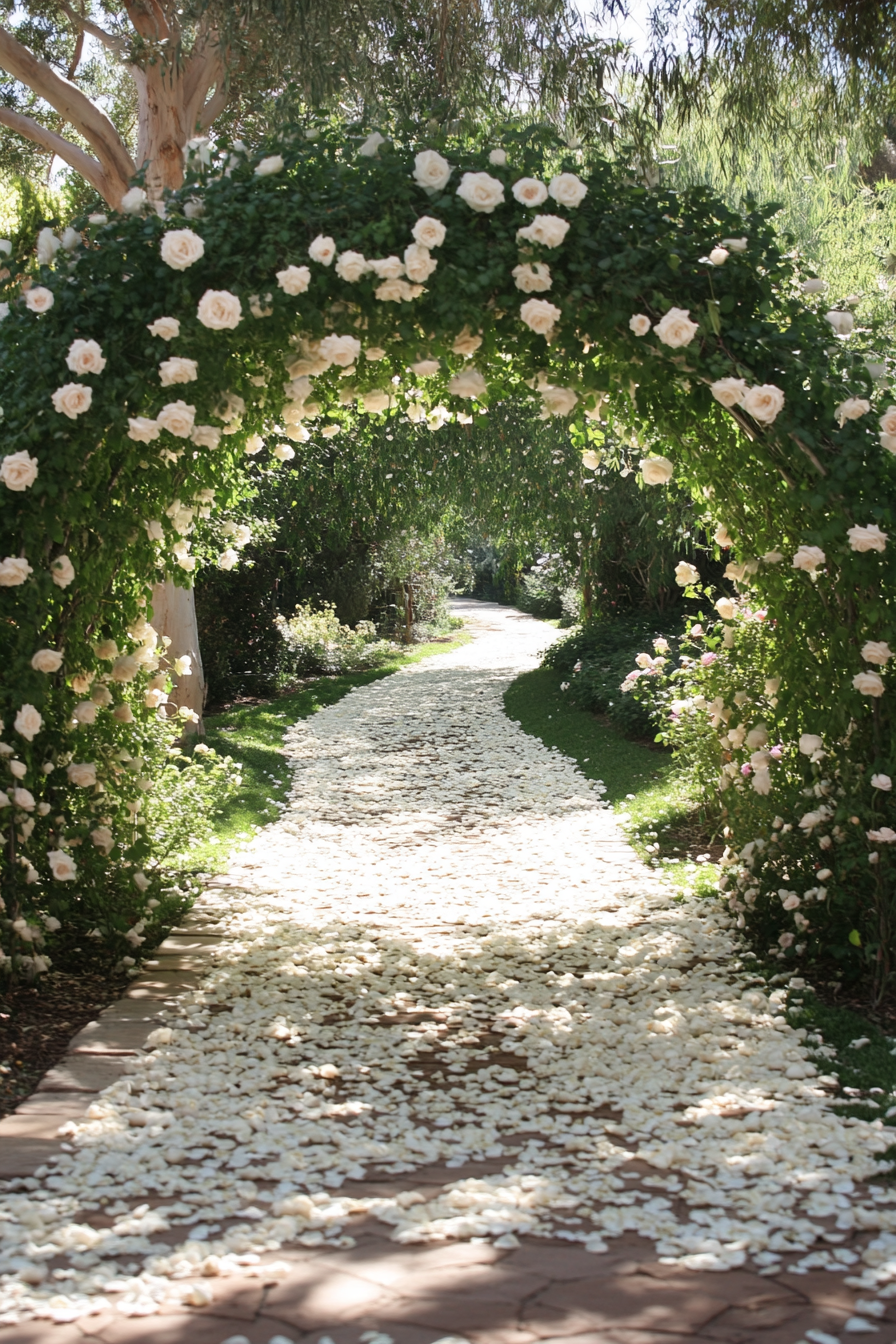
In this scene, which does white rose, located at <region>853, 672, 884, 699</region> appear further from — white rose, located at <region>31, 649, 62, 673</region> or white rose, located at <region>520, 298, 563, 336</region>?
white rose, located at <region>31, 649, 62, 673</region>

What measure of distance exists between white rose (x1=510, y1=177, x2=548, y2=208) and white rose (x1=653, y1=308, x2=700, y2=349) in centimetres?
58

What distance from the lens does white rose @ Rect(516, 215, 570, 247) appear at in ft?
12.3

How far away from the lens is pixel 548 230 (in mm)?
3746

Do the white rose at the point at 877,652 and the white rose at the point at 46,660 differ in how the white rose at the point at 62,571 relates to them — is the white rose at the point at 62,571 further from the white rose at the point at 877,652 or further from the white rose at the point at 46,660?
the white rose at the point at 877,652

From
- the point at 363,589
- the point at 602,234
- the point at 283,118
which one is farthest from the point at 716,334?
A: the point at 363,589

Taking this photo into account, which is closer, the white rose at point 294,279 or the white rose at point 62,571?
the white rose at point 294,279

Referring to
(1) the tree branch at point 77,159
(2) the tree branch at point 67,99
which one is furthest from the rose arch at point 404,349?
(1) the tree branch at point 77,159

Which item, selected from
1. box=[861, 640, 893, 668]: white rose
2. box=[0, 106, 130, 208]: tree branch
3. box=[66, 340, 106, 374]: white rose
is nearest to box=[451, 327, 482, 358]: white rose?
box=[66, 340, 106, 374]: white rose

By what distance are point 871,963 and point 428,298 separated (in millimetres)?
2833

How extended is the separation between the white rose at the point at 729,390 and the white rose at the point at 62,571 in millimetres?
2283

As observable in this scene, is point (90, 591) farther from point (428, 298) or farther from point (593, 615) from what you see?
point (593, 615)

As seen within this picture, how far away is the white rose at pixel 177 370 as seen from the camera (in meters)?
3.78

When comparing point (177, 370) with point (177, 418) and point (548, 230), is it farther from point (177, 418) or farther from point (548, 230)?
point (548, 230)

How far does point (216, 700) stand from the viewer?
12.6m
